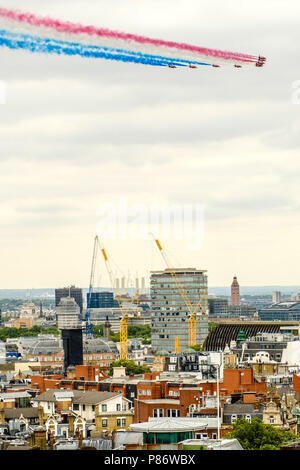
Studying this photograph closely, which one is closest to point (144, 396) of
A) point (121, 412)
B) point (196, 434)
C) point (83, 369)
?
point (121, 412)

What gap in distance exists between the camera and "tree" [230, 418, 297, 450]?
61.7 meters

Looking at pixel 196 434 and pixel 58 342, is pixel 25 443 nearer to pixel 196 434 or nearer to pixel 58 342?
pixel 196 434

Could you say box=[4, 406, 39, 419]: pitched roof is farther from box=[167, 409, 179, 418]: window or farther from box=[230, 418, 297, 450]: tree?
box=[230, 418, 297, 450]: tree

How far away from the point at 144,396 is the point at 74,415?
1190 cm

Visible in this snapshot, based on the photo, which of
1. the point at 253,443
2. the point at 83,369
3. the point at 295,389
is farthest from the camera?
the point at 83,369

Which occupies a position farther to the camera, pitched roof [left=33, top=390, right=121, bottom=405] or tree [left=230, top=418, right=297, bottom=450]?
pitched roof [left=33, top=390, right=121, bottom=405]

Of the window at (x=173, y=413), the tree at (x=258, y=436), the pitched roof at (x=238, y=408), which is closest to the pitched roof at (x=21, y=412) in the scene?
the window at (x=173, y=413)

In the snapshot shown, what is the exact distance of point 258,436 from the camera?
62.8 metres

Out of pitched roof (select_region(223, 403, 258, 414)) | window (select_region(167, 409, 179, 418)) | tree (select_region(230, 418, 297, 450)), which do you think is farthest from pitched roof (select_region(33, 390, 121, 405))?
tree (select_region(230, 418, 297, 450))

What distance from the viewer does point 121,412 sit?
260 ft

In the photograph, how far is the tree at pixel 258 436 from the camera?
61.7 m

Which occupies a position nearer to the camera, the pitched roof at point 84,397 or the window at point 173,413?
the window at point 173,413

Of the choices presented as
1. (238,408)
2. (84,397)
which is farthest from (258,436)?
(84,397)

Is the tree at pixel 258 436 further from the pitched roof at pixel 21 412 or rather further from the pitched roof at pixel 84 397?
the pitched roof at pixel 84 397
